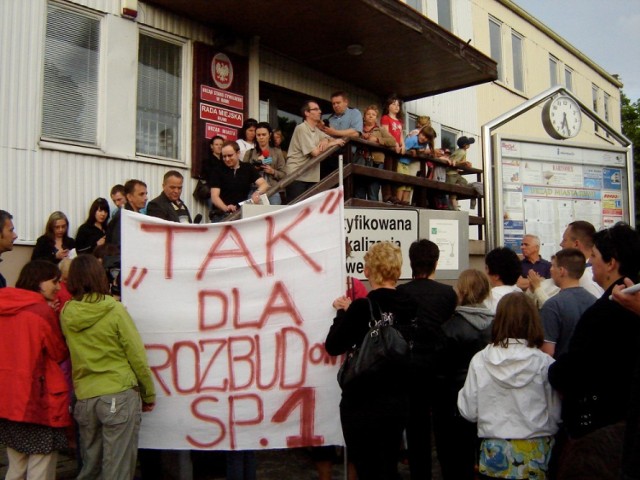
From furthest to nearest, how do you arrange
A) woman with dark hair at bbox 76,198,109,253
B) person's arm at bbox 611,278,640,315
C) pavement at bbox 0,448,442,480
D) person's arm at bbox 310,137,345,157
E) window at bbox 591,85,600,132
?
1. window at bbox 591,85,600,132
2. person's arm at bbox 310,137,345,157
3. woman with dark hair at bbox 76,198,109,253
4. pavement at bbox 0,448,442,480
5. person's arm at bbox 611,278,640,315

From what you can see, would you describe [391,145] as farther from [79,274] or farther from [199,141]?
[79,274]

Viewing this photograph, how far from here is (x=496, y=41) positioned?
17.8 meters

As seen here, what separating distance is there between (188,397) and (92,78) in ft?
17.9

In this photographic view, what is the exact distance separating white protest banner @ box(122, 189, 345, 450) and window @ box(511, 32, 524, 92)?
1608 centimetres

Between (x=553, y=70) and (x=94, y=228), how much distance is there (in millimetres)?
18049

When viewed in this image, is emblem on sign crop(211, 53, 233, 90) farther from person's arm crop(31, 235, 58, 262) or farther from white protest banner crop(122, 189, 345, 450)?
white protest banner crop(122, 189, 345, 450)

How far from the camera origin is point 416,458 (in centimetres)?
471

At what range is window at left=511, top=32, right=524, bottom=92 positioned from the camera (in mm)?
18797

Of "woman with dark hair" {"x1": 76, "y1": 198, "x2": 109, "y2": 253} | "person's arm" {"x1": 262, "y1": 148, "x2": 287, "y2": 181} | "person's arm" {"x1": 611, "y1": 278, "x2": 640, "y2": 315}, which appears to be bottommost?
"person's arm" {"x1": 611, "y1": 278, "x2": 640, "y2": 315}

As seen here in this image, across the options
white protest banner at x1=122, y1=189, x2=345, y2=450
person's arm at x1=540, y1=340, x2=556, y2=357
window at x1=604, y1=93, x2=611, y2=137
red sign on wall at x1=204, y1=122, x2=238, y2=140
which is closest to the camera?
person's arm at x1=540, y1=340, x2=556, y2=357

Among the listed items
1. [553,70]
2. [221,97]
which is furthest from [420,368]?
[553,70]

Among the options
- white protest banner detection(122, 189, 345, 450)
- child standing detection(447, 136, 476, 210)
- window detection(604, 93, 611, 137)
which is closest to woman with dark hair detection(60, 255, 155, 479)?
white protest banner detection(122, 189, 345, 450)

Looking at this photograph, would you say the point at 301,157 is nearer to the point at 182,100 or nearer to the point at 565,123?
the point at 182,100

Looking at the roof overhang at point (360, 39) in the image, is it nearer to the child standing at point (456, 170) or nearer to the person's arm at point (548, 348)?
the child standing at point (456, 170)
